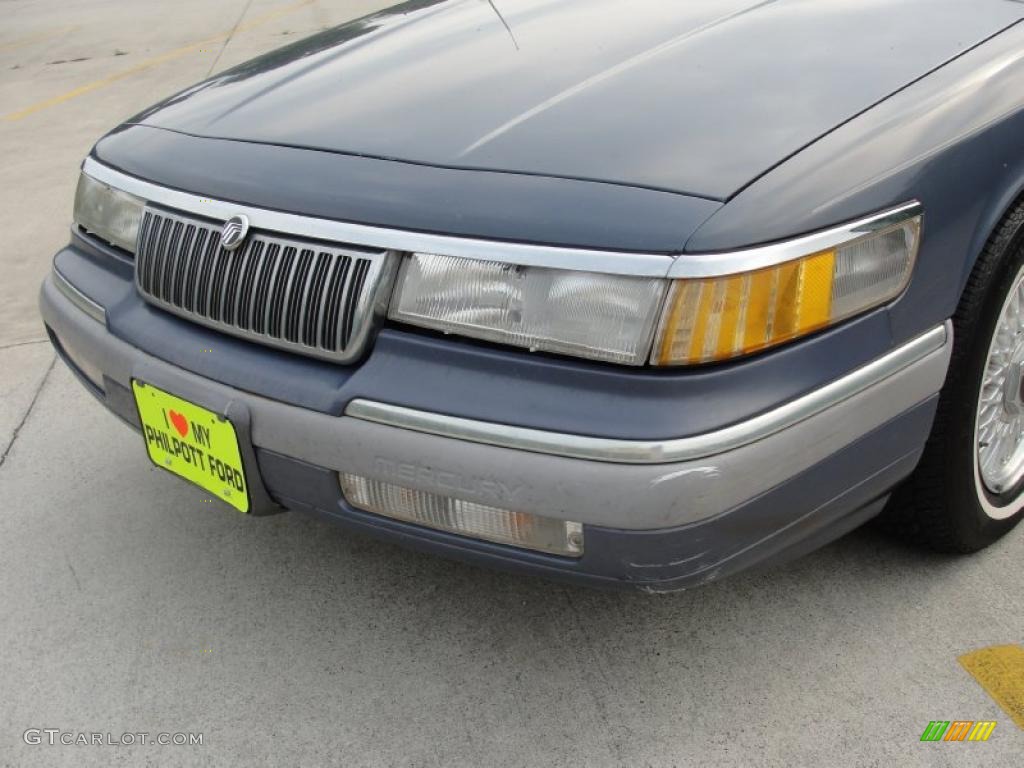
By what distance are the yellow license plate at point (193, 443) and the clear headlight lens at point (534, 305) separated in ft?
1.40

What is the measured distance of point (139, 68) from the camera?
30.7 feet

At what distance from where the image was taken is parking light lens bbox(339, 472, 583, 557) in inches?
73.4

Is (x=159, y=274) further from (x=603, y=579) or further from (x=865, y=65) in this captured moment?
(x=865, y=65)

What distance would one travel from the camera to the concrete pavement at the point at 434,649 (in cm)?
213

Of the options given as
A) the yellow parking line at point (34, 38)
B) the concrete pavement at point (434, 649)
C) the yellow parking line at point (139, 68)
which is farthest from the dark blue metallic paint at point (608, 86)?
the yellow parking line at point (34, 38)

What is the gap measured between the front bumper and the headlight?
0.45 meters

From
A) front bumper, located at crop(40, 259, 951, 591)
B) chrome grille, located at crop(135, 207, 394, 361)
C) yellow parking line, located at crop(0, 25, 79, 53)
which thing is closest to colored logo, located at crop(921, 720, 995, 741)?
front bumper, located at crop(40, 259, 951, 591)

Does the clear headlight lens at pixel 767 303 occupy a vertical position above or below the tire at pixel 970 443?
above

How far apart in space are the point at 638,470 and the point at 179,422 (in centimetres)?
95

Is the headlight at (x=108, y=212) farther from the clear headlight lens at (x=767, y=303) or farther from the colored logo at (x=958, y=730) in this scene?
the colored logo at (x=958, y=730)

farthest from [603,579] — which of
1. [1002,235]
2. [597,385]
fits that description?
[1002,235]

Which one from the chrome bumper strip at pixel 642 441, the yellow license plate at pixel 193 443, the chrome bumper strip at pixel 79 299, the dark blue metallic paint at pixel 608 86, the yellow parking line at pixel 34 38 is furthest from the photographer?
the yellow parking line at pixel 34 38

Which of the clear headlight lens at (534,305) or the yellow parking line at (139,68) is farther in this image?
the yellow parking line at (139,68)

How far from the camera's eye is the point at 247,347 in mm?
2150
